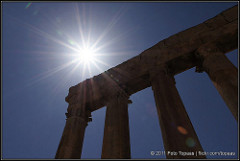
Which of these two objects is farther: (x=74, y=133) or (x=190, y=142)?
(x=74, y=133)

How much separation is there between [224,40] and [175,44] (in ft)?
12.4

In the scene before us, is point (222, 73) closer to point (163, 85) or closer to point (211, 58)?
point (211, 58)

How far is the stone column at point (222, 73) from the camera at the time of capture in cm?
923

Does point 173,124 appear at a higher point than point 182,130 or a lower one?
higher

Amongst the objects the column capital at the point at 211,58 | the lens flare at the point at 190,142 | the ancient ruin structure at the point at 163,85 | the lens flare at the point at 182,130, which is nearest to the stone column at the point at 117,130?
the ancient ruin structure at the point at 163,85

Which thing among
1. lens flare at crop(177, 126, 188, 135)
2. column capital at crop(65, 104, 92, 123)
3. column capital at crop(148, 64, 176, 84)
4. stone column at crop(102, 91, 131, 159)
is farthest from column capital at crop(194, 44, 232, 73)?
column capital at crop(65, 104, 92, 123)

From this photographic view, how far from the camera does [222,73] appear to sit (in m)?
10.6

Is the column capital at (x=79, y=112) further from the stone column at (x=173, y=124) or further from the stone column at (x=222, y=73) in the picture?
the stone column at (x=222, y=73)

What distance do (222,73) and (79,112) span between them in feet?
41.0

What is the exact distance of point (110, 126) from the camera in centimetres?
1280

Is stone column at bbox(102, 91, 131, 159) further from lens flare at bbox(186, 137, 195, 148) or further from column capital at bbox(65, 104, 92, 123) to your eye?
lens flare at bbox(186, 137, 195, 148)

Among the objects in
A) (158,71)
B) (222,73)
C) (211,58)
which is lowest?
(222,73)

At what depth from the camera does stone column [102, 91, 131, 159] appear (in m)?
11.0

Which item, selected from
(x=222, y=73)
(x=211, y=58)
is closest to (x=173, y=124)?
(x=222, y=73)
